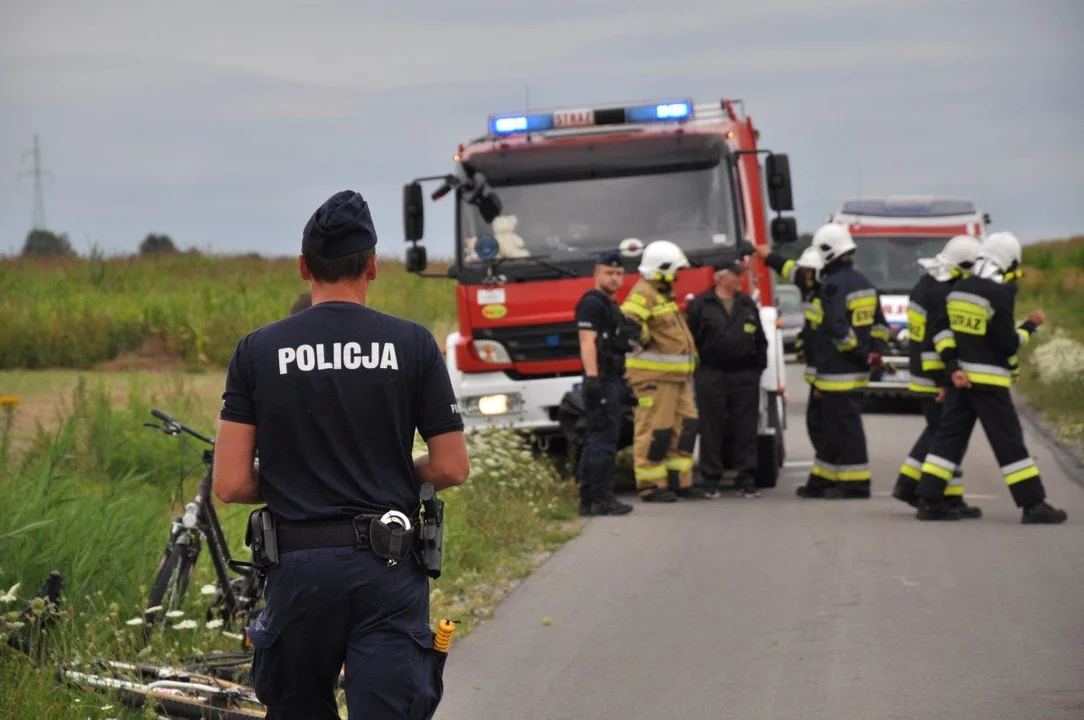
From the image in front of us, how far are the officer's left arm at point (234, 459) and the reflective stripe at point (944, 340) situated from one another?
770 centimetres

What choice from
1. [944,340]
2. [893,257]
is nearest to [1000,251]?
[944,340]

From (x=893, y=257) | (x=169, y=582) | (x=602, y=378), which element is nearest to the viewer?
(x=169, y=582)

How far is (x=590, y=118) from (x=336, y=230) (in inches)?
381

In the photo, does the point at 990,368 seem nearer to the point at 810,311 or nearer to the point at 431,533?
the point at 810,311

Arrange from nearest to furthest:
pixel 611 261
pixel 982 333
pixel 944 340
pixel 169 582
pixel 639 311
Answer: pixel 169 582 < pixel 982 333 < pixel 944 340 < pixel 611 261 < pixel 639 311

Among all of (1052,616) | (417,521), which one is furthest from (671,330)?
(417,521)

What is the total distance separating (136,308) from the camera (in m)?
28.6

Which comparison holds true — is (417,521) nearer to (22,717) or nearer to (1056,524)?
(22,717)

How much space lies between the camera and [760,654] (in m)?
7.36

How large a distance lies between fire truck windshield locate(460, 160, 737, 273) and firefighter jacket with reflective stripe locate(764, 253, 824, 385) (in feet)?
1.54

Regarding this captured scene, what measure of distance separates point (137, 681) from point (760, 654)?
2765 millimetres

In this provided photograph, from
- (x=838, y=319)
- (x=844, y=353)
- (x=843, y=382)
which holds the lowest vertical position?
(x=843, y=382)

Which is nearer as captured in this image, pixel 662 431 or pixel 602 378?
pixel 602 378

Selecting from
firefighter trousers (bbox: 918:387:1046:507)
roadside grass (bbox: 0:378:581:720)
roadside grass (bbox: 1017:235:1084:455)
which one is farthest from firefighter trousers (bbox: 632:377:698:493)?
roadside grass (bbox: 1017:235:1084:455)
